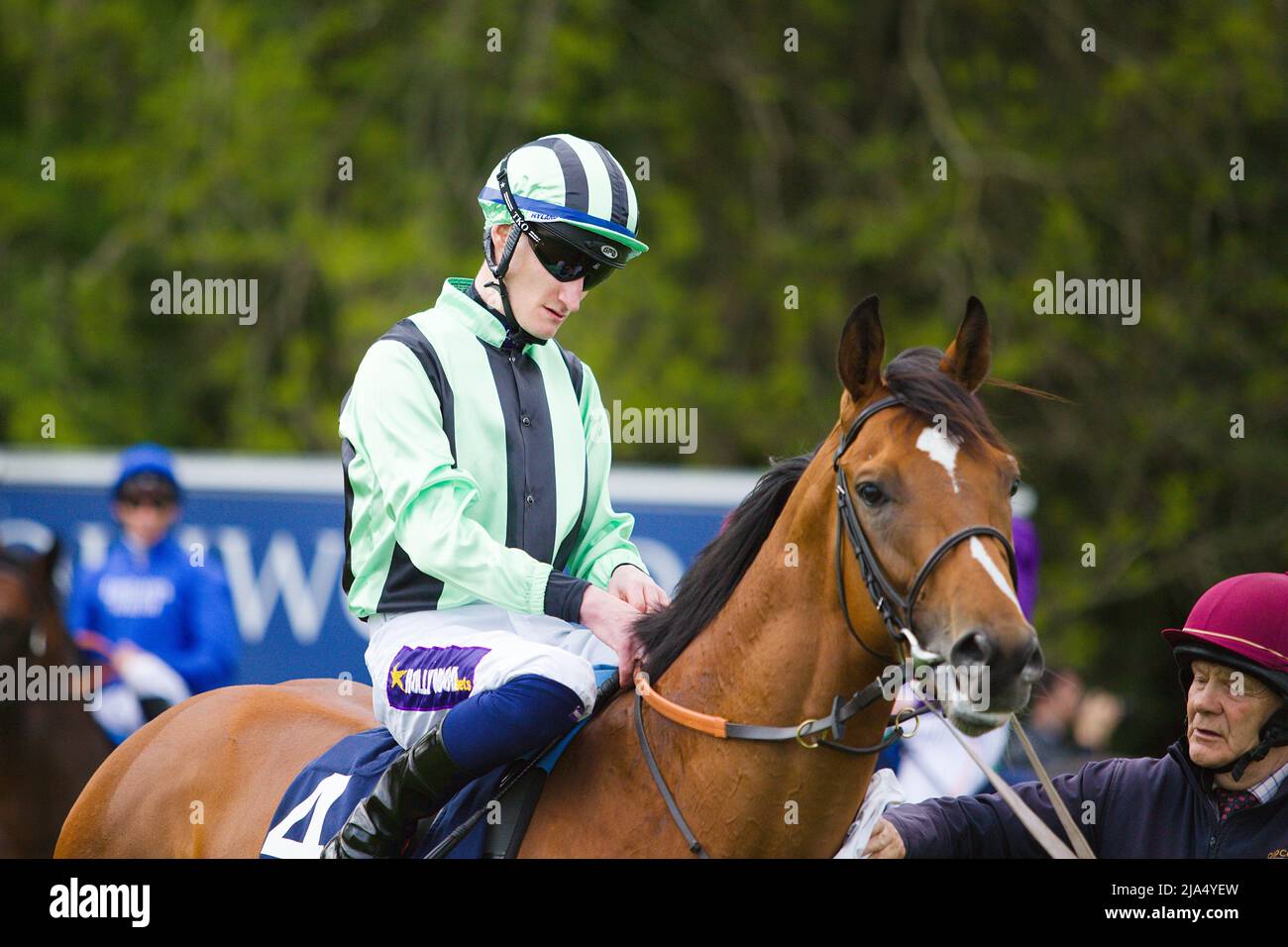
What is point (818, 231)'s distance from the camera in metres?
11.6

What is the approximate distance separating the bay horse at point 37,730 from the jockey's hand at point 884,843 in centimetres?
353

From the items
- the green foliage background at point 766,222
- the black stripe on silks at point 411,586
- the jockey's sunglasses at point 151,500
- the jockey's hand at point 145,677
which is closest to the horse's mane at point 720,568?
the black stripe on silks at point 411,586

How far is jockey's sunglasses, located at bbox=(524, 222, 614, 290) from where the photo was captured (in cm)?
331

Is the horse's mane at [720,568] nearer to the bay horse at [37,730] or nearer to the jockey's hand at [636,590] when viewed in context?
the jockey's hand at [636,590]

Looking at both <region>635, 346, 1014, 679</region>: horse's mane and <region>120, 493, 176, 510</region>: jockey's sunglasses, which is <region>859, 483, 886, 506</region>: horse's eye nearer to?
<region>635, 346, 1014, 679</region>: horse's mane

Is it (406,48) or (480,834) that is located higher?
(406,48)

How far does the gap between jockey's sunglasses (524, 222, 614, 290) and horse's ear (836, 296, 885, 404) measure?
67 cm

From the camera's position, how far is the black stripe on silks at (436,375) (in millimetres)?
3236

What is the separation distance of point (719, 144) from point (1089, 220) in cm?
297

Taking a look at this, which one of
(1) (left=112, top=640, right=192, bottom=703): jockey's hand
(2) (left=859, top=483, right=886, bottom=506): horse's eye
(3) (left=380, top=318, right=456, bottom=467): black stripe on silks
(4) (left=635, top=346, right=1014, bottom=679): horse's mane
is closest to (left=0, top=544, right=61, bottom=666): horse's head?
(1) (left=112, top=640, right=192, bottom=703): jockey's hand

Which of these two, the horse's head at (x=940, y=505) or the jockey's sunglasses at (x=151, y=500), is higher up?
the horse's head at (x=940, y=505)

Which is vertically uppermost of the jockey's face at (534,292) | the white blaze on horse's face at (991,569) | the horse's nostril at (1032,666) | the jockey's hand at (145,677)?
the jockey's face at (534,292)
